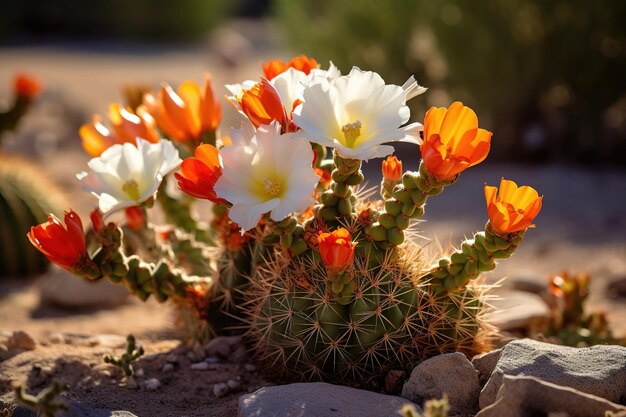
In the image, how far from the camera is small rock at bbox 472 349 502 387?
2366 millimetres

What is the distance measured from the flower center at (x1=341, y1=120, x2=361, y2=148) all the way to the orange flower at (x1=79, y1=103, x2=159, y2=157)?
33.4 inches

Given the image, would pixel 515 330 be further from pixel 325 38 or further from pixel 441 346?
pixel 325 38

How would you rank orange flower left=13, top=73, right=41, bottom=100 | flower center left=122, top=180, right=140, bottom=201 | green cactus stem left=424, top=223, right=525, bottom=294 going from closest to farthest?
green cactus stem left=424, top=223, right=525, bottom=294 → flower center left=122, top=180, right=140, bottom=201 → orange flower left=13, top=73, right=41, bottom=100

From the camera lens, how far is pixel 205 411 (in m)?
2.39

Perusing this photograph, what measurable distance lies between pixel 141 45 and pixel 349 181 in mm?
13312

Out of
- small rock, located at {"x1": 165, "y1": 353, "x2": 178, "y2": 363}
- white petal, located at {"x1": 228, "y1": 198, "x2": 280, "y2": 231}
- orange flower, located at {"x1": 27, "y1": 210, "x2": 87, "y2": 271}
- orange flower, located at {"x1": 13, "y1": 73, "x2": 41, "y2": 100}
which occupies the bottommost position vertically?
small rock, located at {"x1": 165, "y1": 353, "x2": 178, "y2": 363}

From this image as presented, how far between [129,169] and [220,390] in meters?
0.69

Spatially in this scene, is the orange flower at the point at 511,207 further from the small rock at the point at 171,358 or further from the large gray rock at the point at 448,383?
the small rock at the point at 171,358

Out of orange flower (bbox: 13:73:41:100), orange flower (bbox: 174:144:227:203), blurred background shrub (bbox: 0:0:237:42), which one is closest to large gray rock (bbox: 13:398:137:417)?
orange flower (bbox: 174:144:227:203)

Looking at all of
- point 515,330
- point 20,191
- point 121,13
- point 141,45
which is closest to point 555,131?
point 515,330

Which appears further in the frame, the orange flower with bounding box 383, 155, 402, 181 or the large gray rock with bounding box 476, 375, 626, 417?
the orange flower with bounding box 383, 155, 402, 181

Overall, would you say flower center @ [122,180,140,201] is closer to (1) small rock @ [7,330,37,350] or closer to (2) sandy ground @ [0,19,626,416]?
(2) sandy ground @ [0,19,626,416]

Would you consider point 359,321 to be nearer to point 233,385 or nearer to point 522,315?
point 233,385

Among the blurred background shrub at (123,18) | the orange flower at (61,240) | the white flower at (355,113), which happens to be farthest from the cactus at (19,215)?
the blurred background shrub at (123,18)
